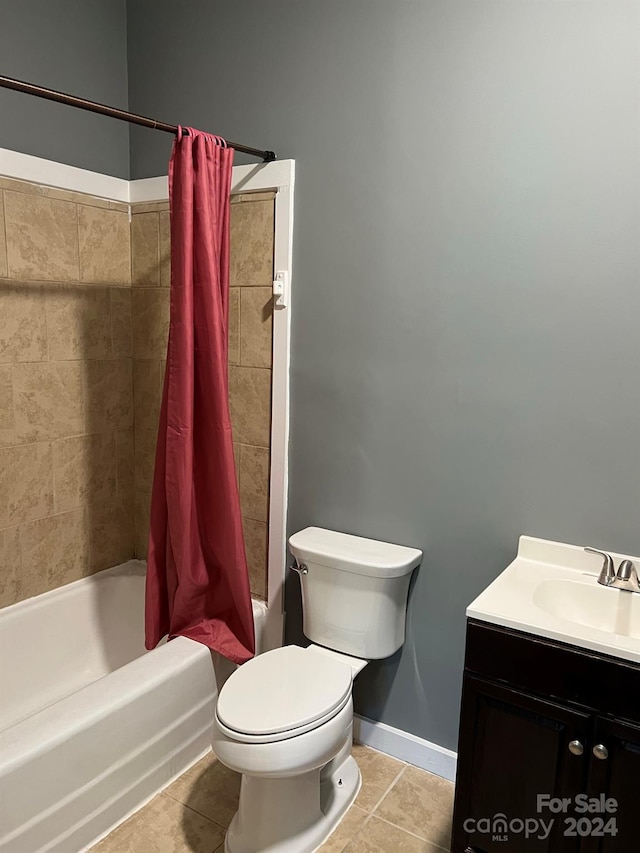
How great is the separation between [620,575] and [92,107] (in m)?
1.82

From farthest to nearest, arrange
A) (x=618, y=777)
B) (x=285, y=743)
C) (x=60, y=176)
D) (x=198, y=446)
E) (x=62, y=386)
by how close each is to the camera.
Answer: (x=62, y=386), (x=60, y=176), (x=198, y=446), (x=285, y=743), (x=618, y=777)

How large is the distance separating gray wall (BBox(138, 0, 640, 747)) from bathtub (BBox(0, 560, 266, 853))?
55 centimetres

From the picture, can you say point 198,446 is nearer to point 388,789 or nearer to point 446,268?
point 446,268

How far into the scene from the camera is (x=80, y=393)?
8.20ft

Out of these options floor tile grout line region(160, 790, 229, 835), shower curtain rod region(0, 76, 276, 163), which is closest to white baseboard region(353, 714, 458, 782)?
floor tile grout line region(160, 790, 229, 835)

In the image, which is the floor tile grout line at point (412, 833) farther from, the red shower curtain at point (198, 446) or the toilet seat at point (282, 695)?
the red shower curtain at point (198, 446)

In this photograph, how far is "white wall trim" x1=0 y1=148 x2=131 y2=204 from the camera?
218 centimetres

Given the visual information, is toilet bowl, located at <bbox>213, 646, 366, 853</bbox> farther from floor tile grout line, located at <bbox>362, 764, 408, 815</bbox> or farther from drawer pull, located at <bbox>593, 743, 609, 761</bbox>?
drawer pull, located at <bbox>593, 743, 609, 761</bbox>

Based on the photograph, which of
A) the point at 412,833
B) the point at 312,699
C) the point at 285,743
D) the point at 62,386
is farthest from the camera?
the point at 62,386

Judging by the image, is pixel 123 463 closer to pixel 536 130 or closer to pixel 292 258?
pixel 292 258

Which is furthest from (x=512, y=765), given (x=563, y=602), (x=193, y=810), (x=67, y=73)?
(x=67, y=73)

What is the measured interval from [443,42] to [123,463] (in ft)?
6.31

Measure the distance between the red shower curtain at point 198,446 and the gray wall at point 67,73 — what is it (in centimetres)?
68

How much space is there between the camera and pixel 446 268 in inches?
75.0
